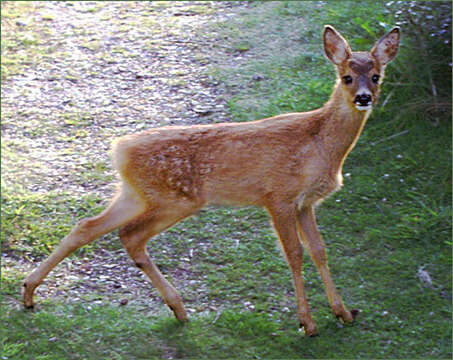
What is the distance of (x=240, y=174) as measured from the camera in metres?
5.12

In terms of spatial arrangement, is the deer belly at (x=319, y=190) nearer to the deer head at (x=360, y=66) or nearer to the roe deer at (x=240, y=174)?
the roe deer at (x=240, y=174)

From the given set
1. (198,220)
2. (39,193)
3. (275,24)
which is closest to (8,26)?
(275,24)

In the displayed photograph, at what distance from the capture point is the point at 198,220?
6480 mm

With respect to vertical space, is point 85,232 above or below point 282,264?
above

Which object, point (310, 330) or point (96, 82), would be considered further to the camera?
point (96, 82)

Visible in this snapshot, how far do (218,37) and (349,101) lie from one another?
4956 mm

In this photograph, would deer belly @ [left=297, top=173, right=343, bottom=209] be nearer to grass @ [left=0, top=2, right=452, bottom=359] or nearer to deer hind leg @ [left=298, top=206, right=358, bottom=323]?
deer hind leg @ [left=298, top=206, right=358, bottom=323]

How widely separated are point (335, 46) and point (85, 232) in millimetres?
2254

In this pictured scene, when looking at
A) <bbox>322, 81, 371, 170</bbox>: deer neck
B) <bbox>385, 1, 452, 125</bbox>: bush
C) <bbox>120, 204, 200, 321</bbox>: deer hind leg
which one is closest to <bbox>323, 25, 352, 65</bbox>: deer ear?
<bbox>322, 81, 371, 170</bbox>: deer neck

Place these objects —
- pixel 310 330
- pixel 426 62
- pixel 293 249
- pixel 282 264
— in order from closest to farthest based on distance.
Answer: pixel 310 330 < pixel 293 249 < pixel 282 264 < pixel 426 62

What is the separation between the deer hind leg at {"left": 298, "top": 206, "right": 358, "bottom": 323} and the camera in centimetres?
513

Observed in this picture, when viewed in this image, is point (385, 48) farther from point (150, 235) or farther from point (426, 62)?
point (426, 62)

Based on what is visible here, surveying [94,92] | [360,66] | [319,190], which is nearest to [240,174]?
[319,190]

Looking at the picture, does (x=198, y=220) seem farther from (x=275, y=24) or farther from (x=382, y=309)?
(x=275, y=24)
